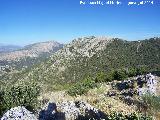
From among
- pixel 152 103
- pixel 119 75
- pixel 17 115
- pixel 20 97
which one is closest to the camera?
pixel 17 115

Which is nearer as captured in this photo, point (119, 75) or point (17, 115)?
point (17, 115)

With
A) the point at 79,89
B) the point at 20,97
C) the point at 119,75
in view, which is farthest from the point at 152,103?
the point at 119,75

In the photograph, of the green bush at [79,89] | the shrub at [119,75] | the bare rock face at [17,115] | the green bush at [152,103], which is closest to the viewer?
the bare rock face at [17,115]

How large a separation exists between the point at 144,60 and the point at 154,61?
1017 cm

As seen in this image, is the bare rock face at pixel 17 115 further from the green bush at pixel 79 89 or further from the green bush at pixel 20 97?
the green bush at pixel 79 89

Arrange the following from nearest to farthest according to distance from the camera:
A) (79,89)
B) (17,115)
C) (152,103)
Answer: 1. (17,115)
2. (152,103)
3. (79,89)

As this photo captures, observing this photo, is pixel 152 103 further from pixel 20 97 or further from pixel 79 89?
pixel 79 89

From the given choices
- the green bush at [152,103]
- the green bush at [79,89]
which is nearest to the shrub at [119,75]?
the green bush at [79,89]

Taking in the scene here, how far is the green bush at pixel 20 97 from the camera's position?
2752cm

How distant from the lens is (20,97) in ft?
93.7

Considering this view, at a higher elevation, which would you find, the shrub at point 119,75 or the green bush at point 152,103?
the green bush at point 152,103

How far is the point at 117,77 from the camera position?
76.4m

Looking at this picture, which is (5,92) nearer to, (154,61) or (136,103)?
(136,103)

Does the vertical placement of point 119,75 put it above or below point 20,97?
below
